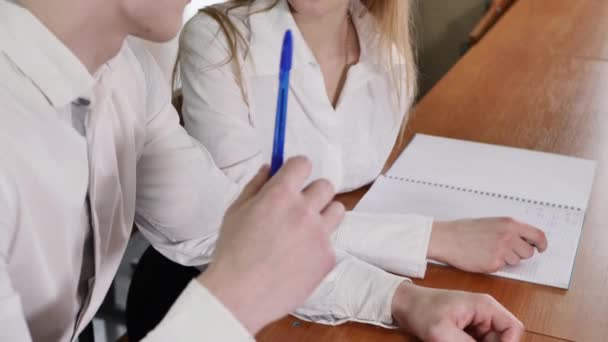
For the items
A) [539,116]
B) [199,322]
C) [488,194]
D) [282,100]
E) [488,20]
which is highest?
[282,100]

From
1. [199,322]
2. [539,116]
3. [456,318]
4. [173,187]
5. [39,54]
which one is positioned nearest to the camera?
[199,322]

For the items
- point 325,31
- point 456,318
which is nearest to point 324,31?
point 325,31

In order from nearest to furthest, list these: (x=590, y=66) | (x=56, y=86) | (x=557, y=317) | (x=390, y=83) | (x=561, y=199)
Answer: (x=56, y=86) → (x=557, y=317) → (x=561, y=199) → (x=390, y=83) → (x=590, y=66)

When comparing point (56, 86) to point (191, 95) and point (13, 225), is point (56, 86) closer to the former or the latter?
point (13, 225)

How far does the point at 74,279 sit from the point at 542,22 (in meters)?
1.68

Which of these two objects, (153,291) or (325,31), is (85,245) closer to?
(153,291)

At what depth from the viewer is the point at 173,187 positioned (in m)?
1.03

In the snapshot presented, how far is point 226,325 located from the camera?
626 millimetres

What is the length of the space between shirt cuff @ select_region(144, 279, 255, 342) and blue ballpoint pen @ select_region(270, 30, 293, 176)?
0.41 feet

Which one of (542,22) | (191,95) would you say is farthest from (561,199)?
(542,22)

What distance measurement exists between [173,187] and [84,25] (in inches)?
12.7

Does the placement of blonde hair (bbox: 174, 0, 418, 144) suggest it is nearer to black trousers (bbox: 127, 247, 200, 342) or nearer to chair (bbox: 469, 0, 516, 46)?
black trousers (bbox: 127, 247, 200, 342)

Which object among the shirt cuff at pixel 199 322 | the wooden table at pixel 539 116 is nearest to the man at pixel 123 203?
the shirt cuff at pixel 199 322

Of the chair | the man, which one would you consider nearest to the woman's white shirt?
the man
